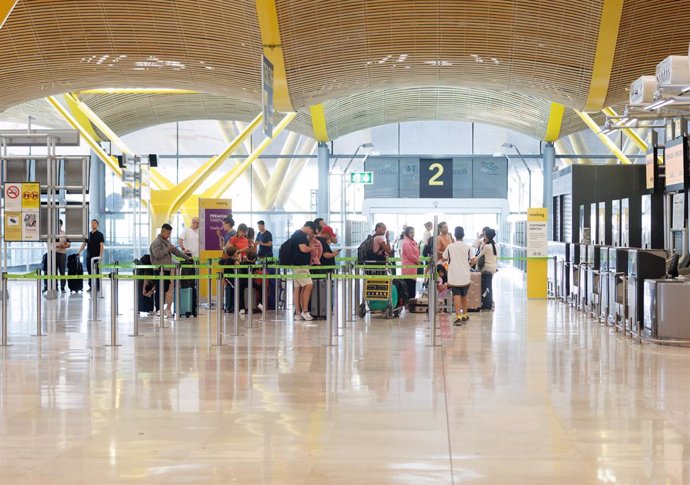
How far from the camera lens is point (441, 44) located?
1903cm

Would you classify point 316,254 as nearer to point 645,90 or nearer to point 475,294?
point 475,294

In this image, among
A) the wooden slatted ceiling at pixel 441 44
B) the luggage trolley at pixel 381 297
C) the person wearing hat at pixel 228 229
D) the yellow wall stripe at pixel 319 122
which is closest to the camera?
the luggage trolley at pixel 381 297

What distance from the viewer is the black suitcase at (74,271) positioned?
23.4 m

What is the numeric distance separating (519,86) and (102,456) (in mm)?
16023

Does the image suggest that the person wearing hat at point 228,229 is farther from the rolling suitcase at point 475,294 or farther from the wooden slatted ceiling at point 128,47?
the rolling suitcase at point 475,294

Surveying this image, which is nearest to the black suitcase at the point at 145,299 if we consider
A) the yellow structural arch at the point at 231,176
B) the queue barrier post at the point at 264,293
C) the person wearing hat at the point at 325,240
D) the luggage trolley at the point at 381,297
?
the queue barrier post at the point at 264,293

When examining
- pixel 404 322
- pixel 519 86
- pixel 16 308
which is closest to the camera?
pixel 404 322

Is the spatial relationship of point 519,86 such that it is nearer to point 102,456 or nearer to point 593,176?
point 593,176

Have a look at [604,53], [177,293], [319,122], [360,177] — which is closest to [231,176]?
[319,122]

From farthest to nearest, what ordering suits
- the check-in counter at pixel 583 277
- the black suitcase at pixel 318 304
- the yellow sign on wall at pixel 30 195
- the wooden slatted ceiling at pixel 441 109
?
the wooden slatted ceiling at pixel 441 109, the check-in counter at pixel 583 277, the black suitcase at pixel 318 304, the yellow sign on wall at pixel 30 195

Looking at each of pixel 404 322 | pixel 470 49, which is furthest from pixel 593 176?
pixel 404 322

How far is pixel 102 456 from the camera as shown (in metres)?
6.52

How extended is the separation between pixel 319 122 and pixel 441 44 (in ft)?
48.9

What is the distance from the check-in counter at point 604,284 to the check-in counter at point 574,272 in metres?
2.56
